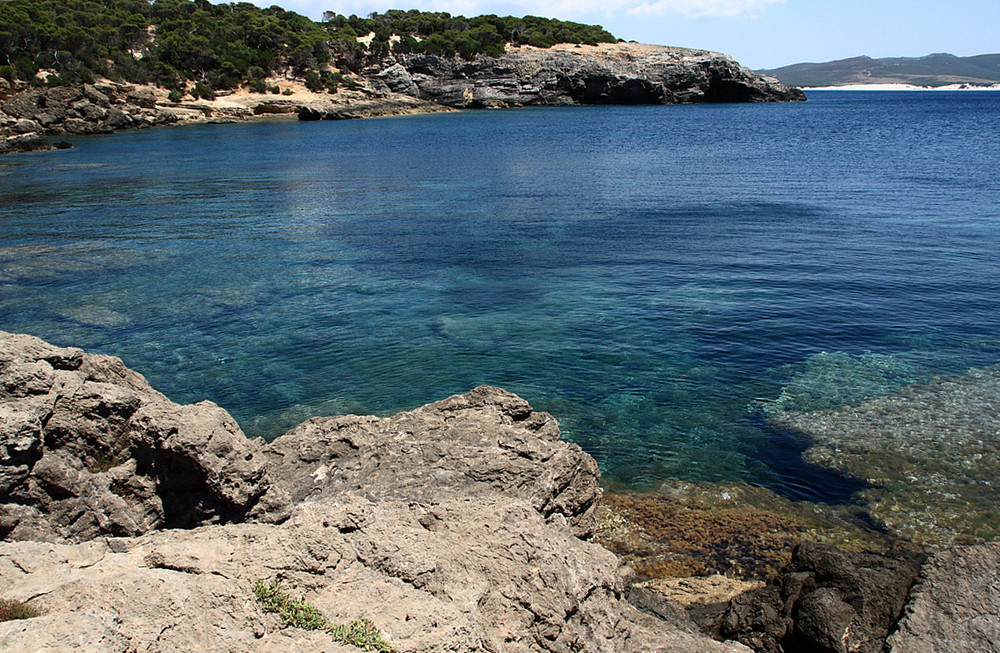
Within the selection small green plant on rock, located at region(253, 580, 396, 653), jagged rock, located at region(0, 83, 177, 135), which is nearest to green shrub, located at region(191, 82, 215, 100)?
jagged rock, located at region(0, 83, 177, 135)

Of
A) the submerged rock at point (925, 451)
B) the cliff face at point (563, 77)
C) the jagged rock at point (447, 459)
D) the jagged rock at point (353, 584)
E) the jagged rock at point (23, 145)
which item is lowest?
the submerged rock at point (925, 451)

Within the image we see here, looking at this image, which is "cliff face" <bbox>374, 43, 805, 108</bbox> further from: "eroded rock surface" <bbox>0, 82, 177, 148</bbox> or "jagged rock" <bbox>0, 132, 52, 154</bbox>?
"jagged rock" <bbox>0, 132, 52, 154</bbox>

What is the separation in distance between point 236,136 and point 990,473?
80900 mm

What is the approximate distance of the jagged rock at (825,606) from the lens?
7.30m

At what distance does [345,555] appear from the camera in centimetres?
632

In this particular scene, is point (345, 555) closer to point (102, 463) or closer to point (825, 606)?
point (102, 463)

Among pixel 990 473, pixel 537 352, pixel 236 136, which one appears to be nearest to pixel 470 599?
pixel 990 473

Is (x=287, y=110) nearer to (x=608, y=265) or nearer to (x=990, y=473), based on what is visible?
(x=608, y=265)

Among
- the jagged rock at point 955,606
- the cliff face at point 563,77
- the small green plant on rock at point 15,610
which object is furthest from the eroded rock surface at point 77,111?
the jagged rock at point 955,606

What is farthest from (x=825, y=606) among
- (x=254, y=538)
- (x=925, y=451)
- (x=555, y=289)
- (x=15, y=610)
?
(x=555, y=289)

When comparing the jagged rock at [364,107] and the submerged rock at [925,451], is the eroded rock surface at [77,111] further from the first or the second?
the submerged rock at [925,451]

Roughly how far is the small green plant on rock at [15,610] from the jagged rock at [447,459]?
360 cm

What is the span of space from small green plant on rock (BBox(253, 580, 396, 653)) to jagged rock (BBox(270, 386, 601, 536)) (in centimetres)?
247

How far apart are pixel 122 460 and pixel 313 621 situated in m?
3.41
